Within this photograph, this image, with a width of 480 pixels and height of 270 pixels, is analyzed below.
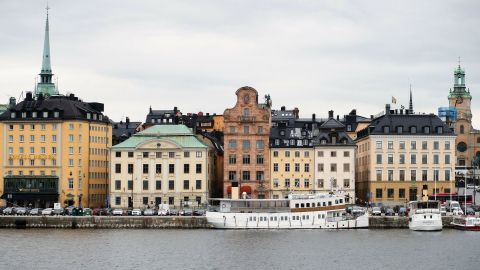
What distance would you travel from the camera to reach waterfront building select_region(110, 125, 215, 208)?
577 feet

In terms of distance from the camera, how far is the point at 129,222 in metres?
152

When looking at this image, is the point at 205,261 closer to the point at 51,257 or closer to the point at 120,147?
the point at 51,257

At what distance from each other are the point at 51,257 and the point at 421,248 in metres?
38.7

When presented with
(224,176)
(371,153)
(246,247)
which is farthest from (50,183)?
(246,247)

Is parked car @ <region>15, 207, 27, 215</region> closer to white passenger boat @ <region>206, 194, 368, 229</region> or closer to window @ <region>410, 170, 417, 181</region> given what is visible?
white passenger boat @ <region>206, 194, 368, 229</region>

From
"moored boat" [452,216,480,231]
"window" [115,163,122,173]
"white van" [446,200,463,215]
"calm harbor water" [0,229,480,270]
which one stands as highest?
"window" [115,163,122,173]

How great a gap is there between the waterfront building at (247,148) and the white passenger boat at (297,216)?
85.4 feet

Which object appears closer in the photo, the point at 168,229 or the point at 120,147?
the point at 168,229

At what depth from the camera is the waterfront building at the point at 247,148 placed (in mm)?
176625

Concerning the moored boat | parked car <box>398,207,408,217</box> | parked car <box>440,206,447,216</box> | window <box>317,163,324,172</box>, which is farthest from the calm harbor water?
window <box>317,163,324,172</box>

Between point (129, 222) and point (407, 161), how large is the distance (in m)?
50.2

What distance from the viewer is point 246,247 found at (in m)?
123

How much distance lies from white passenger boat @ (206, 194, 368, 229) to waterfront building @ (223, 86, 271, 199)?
85.4ft

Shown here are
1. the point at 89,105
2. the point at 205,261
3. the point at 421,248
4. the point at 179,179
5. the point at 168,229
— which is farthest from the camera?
the point at 89,105
